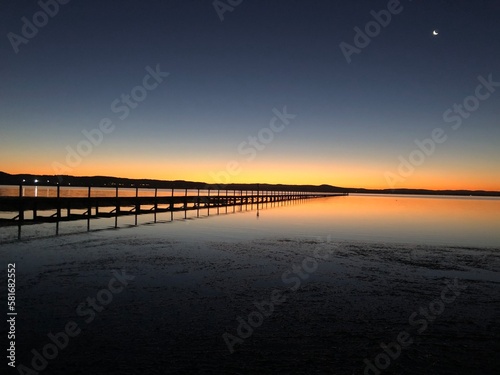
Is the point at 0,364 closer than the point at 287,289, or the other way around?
the point at 0,364

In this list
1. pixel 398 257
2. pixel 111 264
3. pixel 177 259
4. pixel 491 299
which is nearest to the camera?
pixel 491 299

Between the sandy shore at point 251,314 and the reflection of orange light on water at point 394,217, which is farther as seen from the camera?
the reflection of orange light on water at point 394,217

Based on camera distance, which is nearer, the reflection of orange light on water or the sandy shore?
the sandy shore

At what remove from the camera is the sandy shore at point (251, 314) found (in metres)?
5.02

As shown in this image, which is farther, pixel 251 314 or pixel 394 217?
pixel 394 217

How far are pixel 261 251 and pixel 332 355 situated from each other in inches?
362

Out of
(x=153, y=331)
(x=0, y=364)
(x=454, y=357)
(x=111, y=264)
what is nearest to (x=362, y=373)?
(x=454, y=357)

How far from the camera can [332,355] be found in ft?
17.2

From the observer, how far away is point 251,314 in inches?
272

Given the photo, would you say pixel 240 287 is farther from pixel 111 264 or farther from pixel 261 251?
pixel 261 251

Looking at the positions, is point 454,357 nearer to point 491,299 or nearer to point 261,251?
point 491,299

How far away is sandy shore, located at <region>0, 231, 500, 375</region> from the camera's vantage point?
16.5ft

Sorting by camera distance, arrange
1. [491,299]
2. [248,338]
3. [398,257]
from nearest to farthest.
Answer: [248,338] → [491,299] → [398,257]

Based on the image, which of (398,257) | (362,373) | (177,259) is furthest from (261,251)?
(362,373)
